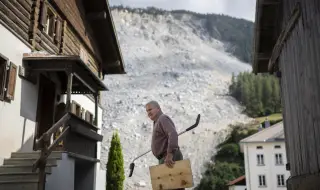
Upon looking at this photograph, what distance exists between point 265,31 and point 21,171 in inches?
302

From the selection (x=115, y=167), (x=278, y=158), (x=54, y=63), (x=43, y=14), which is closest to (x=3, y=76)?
(x=54, y=63)

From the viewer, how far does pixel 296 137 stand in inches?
320

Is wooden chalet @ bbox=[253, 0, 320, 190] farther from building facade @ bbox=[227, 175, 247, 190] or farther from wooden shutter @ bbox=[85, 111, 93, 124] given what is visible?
building facade @ bbox=[227, 175, 247, 190]

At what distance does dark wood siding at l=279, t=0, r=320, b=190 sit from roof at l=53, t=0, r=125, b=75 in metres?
8.00

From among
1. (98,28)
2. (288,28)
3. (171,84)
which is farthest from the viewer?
(171,84)

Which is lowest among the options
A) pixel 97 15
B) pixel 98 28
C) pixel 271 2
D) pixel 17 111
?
pixel 17 111

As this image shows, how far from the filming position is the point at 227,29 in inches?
5989

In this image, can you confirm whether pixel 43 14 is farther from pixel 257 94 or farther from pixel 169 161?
pixel 257 94

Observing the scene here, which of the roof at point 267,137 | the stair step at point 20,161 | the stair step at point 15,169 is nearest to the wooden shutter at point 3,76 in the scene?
the stair step at point 20,161

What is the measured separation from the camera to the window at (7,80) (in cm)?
907

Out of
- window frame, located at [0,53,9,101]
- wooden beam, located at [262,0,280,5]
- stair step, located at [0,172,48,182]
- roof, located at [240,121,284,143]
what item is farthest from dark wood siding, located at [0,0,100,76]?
roof, located at [240,121,284,143]

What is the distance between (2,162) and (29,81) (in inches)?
94.9

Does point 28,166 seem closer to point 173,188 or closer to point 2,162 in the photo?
point 2,162

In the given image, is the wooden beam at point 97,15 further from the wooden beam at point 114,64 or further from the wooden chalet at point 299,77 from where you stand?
the wooden chalet at point 299,77
